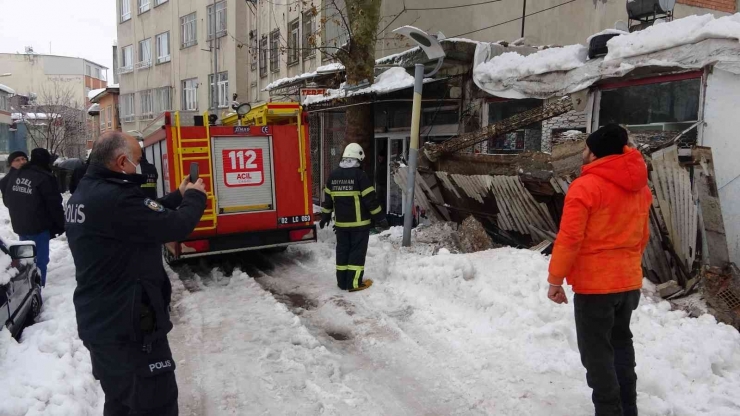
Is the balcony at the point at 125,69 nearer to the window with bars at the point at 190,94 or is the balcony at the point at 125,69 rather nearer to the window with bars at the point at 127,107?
the window with bars at the point at 127,107

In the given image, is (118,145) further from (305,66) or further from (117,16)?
(117,16)

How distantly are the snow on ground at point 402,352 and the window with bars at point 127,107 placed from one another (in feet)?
95.9

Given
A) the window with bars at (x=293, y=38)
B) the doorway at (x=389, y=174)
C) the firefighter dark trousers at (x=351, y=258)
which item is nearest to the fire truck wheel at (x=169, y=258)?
the firefighter dark trousers at (x=351, y=258)

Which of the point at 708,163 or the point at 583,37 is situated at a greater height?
the point at 583,37

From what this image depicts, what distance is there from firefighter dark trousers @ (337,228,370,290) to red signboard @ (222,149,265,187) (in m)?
1.86

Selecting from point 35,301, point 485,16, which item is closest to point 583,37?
point 485,16

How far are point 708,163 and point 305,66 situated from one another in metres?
14.6

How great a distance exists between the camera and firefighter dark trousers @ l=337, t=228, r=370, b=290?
6457mm

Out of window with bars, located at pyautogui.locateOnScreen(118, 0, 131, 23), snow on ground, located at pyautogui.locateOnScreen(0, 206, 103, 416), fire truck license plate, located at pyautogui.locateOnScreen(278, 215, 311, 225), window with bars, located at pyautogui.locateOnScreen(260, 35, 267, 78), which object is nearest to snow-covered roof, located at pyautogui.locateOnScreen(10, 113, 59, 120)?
window with bars, located at pyautogui.locateOnScreen(118, 0, 131, 23)

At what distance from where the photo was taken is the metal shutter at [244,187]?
7496 millimetres

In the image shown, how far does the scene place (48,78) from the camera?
63.5 m

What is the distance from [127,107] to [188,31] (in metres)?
9.08

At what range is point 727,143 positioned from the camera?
5926 millimetres

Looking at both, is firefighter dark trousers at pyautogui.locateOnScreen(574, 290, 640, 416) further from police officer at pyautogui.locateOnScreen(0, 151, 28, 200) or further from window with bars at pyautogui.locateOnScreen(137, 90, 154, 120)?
window with bars at pyautogui.locateOnScreen(137, 90, 154, 120)
